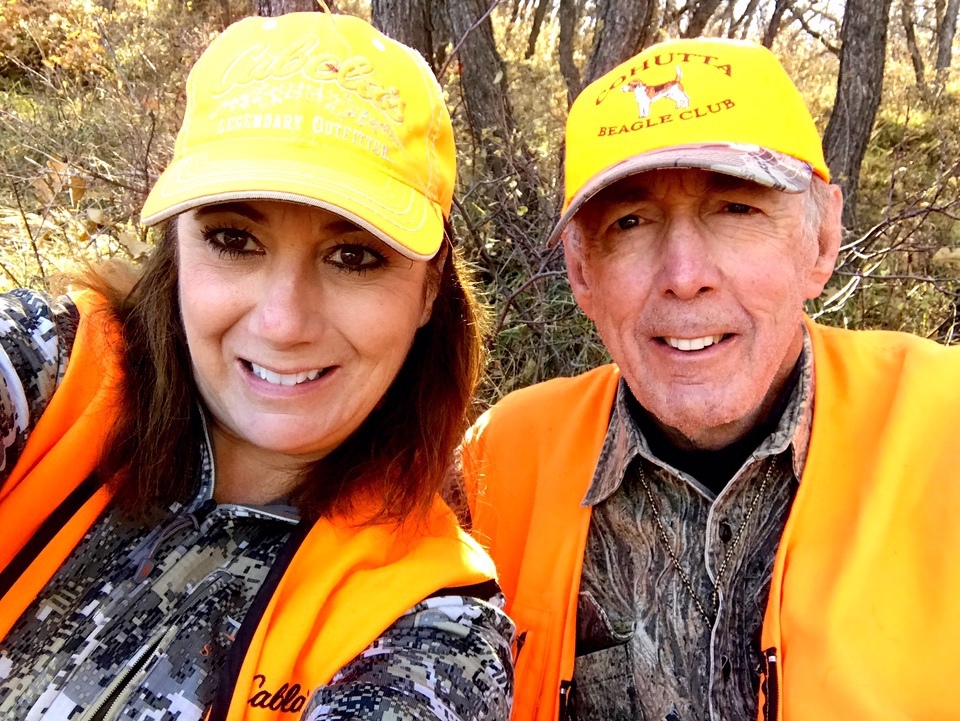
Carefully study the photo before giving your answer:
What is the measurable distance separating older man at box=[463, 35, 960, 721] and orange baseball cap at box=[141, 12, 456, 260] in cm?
52

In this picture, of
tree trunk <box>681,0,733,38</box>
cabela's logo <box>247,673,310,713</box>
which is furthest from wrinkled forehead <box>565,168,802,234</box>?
tree trunk <box>681,0,733,38</box>

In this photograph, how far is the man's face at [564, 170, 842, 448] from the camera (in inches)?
71.5

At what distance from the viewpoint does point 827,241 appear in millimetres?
2025

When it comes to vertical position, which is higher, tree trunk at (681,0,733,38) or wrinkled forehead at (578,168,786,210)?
tree trunk at (681,0,733,38)

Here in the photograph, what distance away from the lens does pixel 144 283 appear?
72.1 inches

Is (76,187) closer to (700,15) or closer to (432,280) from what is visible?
(432,280)

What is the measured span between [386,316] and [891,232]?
490 cm

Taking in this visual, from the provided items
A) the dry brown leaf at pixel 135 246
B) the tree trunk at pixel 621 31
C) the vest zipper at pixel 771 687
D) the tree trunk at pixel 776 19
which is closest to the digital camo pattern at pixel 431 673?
the vest zipper at pixel 771 687

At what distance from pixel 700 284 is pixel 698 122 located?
15.2 inches

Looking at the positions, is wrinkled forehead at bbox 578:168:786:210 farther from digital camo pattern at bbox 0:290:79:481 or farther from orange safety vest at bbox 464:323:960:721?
digital camo pattern at bbox 0:290:79:481

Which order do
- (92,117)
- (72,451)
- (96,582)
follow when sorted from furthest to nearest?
(92,117), (72,451), (96,582)

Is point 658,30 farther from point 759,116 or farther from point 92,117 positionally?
point 92,117

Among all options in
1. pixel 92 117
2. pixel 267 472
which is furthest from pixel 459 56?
pixel 267 472

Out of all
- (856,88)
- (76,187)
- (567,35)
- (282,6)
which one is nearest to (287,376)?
(282,6)
